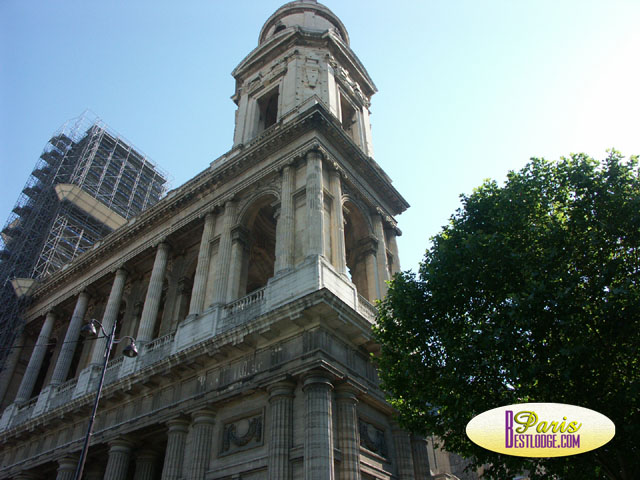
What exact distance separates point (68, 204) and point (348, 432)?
32.8 m

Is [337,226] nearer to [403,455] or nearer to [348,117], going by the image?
[403,455]

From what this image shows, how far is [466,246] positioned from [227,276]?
33.5 ft

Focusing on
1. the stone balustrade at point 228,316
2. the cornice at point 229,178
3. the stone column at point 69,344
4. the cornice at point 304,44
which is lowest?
the stone balustrade at point 228,316

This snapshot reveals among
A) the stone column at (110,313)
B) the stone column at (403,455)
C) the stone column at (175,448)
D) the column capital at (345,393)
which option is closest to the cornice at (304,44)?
the stone column at (110,313)

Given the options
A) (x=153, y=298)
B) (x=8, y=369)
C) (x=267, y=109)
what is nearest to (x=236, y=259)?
(x=153, y=298)

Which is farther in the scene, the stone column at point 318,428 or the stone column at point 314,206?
the stone column at point 314,206

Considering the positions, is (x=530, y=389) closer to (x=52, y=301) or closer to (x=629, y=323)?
(x=629, y=323)

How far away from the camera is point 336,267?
17.5m

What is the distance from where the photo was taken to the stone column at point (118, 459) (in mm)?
16950

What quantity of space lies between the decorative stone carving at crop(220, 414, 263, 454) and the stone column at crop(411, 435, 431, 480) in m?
5.87

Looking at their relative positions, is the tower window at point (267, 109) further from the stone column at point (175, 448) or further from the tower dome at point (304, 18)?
the stone column at point (175, 448)

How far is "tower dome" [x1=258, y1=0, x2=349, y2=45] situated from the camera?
1278 inches

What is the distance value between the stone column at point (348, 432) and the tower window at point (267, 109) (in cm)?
1738

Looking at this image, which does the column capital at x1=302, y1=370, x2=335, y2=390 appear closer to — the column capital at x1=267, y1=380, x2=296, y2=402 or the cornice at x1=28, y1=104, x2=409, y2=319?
the column capital at x1=267, y1=380, x2=296, y2=402
